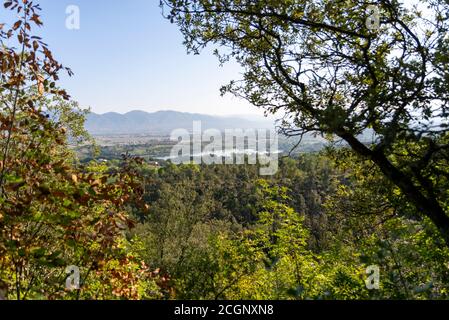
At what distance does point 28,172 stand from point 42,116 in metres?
0.56

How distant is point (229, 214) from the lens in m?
54.4

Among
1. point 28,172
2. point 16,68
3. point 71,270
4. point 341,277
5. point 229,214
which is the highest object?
point 16,68

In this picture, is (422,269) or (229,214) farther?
(229,214)

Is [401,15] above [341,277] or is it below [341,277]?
above

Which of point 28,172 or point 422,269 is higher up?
point 28,172
